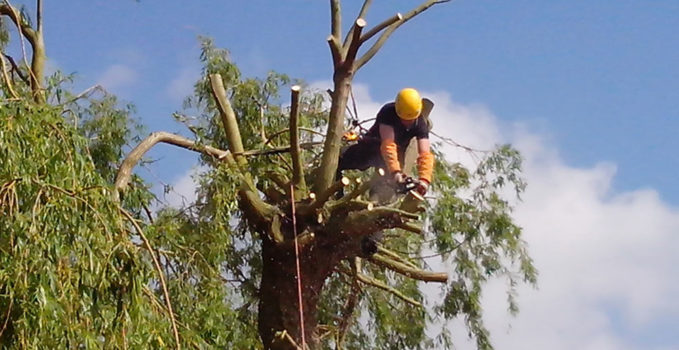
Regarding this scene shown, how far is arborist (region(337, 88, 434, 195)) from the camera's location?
18.5 feet

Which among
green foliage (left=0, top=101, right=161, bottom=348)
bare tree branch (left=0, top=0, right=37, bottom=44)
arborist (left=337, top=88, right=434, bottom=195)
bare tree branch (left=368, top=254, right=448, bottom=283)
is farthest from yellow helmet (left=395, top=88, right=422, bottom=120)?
bare tree branch (left=0, top=0, right=37, bottom=44)

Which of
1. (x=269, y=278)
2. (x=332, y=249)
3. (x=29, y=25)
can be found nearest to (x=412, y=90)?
(x=332, y=249)

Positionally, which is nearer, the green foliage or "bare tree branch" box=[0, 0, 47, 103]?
the green foliage

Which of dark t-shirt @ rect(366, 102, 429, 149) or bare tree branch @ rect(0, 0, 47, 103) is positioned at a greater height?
bare tree branch @ rect(0, 0, 47, 103)

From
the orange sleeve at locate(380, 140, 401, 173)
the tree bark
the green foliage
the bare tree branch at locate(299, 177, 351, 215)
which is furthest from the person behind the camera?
the tree bark

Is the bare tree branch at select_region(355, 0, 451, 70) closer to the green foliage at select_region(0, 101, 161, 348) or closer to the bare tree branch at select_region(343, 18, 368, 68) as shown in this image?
the bare tree branch at select_region(343, 18, 368, 68)

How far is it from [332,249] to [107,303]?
2058mm

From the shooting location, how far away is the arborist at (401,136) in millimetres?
5648

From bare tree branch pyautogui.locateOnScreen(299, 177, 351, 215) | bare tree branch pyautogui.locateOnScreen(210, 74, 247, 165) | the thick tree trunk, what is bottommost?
the thick tree trunk

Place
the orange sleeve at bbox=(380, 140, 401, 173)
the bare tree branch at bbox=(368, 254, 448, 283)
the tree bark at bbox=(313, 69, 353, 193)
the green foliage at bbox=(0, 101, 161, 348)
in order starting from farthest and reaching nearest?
the bare tree branch at bbox=(368, 254, 448, 283) → the tree bark at bbox=(313, 69, 353, 193) → the orange sleeve at bbox=(380, 140, 401, 173) → the green foliage at bbox=(0, 101, 161, 348)

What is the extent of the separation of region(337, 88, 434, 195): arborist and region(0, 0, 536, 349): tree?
0.51 feet

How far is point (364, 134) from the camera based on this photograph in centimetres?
621

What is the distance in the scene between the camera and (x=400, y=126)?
5.84 m

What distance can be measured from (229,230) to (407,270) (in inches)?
50.3
